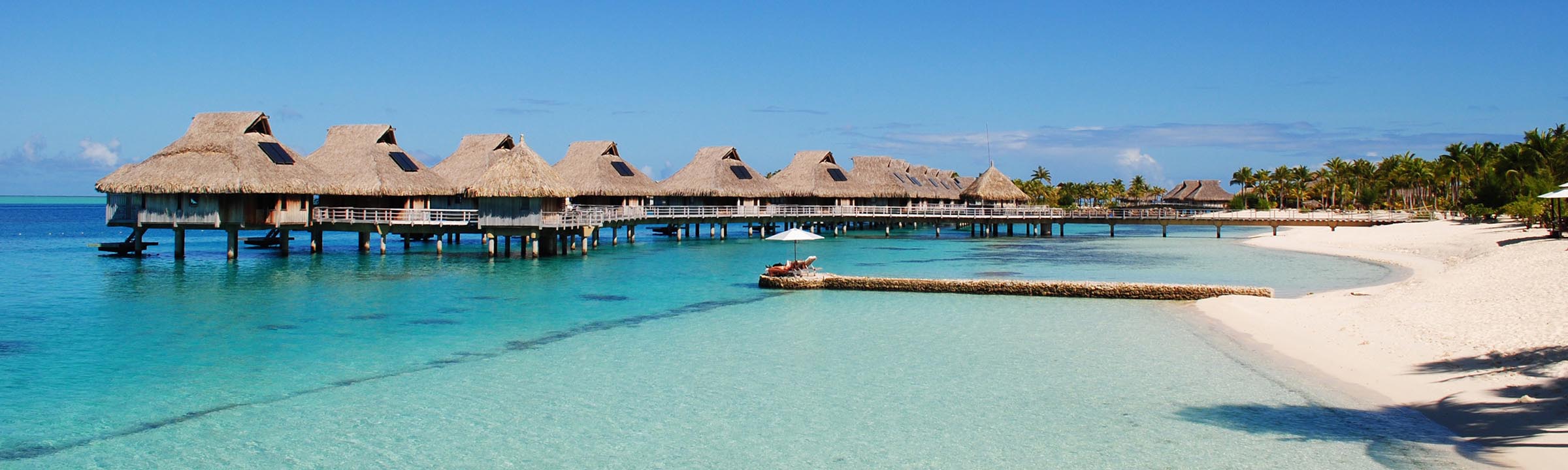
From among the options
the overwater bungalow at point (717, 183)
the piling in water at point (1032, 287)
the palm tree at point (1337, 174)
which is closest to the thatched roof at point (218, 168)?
the piling in water at point (1032, 287)

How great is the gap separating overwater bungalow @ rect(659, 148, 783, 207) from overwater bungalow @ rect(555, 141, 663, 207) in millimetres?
2357

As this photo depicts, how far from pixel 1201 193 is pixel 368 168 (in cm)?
8938

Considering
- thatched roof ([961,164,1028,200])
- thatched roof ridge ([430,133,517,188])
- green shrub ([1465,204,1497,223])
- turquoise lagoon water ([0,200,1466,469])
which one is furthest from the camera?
thatched roof ([961,164,1028,200])

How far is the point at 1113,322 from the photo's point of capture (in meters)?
20.1

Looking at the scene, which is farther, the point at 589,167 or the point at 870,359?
the point at 589,167

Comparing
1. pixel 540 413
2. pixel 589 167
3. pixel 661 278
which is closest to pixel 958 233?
pixel 589 167

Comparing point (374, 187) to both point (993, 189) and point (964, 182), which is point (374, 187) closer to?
point (993, 189)

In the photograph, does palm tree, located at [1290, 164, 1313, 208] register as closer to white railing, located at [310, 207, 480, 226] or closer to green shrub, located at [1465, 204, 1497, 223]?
green shrub, located at [1465, 204, 1497, 223]

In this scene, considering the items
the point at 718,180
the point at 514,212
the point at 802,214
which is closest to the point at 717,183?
the point at 718,180

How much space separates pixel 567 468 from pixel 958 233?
61372 mm

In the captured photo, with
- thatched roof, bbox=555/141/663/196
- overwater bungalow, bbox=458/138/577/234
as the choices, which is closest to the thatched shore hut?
overwater bungalow, bbox=458/138/577/234

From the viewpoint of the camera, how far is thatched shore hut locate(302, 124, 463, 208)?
39.3 meters

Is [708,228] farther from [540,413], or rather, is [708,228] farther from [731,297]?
[540,413]

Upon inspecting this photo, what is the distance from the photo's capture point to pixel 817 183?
63.5m
